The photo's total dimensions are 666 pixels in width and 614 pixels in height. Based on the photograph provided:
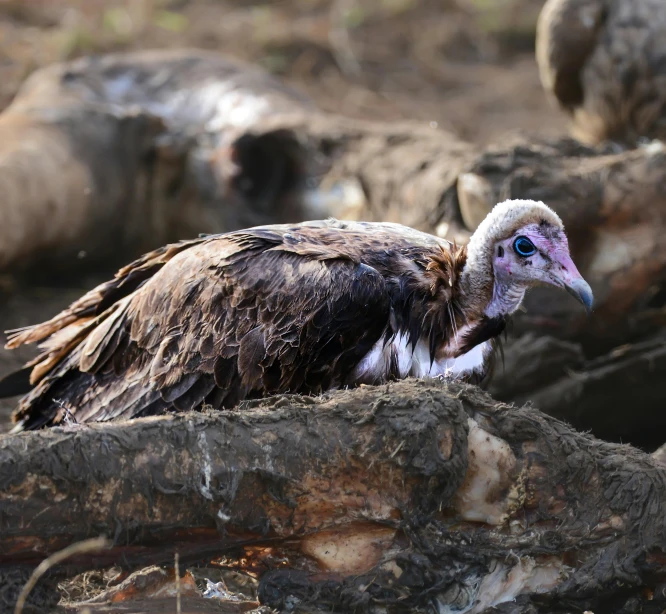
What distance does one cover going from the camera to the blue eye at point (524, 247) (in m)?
4.30

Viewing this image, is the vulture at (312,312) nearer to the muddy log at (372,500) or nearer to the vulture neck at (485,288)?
the vulture neck at (485,288)

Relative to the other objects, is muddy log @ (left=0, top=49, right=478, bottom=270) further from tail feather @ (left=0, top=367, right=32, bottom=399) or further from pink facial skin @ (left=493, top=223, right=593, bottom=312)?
pink facial skin @ (left=493, top=223, right=593, bottom=312)

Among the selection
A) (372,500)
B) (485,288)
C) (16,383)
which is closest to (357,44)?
(16,383)

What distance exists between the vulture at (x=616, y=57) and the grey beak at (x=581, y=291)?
3.24 metres

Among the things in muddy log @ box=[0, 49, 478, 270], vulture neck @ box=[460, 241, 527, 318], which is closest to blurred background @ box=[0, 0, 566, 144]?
muddy log @ box=[0, 49, 478, 270]

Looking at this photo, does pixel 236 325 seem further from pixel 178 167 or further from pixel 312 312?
pixel 178 167

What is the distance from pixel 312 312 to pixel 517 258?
2.59ft

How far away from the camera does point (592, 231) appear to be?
572 cm

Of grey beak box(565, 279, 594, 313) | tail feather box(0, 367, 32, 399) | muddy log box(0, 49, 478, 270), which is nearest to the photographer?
grey beak box(565, 279, 594, 313)

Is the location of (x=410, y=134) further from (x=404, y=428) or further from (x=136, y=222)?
(x=404, y=428)

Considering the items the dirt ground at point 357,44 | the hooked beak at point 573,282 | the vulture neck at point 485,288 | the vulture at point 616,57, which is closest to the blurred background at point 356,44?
the dirt ground at point 357,44

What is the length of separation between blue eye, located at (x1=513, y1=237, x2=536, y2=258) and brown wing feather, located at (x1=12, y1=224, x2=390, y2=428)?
0.52 meters

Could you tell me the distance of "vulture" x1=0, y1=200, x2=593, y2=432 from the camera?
427 centimetres

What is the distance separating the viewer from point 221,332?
4.46 meters
